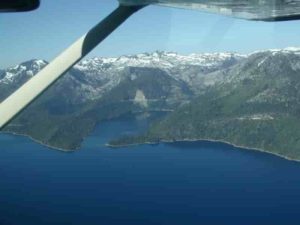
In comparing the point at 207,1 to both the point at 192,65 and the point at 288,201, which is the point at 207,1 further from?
the point at 192,65

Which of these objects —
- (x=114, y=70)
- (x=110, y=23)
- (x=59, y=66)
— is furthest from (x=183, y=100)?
(x=59, y=66)

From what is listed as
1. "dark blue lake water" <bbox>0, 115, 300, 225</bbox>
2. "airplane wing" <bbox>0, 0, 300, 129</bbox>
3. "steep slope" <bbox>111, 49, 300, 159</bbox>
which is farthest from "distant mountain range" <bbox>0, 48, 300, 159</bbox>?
"airplane wing" <bbox>0, 0, 300, 129</bbox>

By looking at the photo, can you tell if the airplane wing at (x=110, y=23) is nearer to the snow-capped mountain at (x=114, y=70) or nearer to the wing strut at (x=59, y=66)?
the wing strut at (x=59, y=66)

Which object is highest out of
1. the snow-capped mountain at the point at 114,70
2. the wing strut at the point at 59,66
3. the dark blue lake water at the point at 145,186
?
the wing strut at the point at 59,66

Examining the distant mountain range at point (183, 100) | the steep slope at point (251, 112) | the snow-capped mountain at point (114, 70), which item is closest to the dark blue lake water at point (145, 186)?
the steep slope at point (251, 112)

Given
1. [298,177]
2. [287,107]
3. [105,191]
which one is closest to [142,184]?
[105,191]

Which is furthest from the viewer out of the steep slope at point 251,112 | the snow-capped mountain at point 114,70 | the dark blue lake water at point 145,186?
the snow-capped mountain at point 114,70

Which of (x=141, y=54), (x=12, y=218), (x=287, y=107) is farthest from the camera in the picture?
(x=141, y=54)
